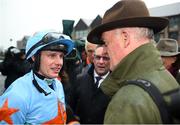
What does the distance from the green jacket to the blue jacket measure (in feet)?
3.08

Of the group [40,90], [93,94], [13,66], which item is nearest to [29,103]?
[40,90]

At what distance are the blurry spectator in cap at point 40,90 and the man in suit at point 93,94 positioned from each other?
480mm

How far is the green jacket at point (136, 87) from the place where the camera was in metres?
1.46

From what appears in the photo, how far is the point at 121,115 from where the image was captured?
Result: 4.89ft

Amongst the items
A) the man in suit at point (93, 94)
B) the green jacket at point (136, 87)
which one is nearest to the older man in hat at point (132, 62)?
the green jacket at point (136, 87)

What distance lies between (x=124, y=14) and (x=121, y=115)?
2.08 feet

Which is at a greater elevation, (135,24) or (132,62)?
(135,24)

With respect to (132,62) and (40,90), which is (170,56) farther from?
(132,62)

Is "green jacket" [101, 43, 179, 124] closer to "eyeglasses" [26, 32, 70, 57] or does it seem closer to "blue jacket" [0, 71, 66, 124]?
"blue jacket" [0, 71, 66, 124]

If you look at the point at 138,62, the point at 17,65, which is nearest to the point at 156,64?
the point at 138,62

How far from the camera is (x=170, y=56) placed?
16.8 feet

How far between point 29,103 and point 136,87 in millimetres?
1337

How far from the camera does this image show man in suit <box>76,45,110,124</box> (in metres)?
3.52

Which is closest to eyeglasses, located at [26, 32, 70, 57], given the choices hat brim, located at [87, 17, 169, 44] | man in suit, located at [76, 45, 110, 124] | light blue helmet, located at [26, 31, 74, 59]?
light blue helmet, located at [26, 31, 74, 59]
